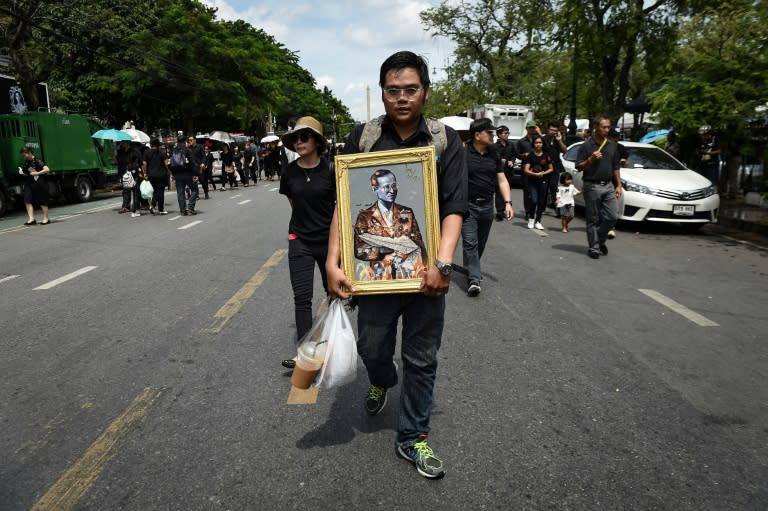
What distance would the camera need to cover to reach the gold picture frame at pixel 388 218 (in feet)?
8.71

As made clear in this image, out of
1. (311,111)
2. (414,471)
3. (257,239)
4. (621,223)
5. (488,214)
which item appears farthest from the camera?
(311,111)

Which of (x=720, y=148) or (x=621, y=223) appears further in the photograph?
(x=720, y=148)

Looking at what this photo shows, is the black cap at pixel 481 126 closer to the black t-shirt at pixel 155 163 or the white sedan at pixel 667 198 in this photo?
the white sedan at pixel 667 198

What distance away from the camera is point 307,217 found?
13.9ft

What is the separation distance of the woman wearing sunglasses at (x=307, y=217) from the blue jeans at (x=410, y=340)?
1.28m

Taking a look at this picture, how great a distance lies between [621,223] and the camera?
1174 cm

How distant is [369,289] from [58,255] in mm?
8273

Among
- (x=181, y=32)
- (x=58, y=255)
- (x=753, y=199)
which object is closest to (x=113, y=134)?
(x=58, y=255)

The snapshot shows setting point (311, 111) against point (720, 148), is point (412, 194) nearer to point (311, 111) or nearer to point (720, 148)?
point (720, 148)

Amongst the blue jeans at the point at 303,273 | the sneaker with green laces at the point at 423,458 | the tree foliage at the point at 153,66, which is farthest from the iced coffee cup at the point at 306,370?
the tree foliage at the point at 153,66

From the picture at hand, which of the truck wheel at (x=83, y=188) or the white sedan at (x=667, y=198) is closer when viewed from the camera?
the white sedan at (x=667, y=198)

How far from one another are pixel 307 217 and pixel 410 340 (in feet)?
5.39

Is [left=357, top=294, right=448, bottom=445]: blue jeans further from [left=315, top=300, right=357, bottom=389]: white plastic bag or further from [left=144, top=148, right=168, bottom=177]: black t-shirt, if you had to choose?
[left=144, top=148, right=168, bottom=177]: black t-shirt

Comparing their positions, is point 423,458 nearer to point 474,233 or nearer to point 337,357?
point 337,357
